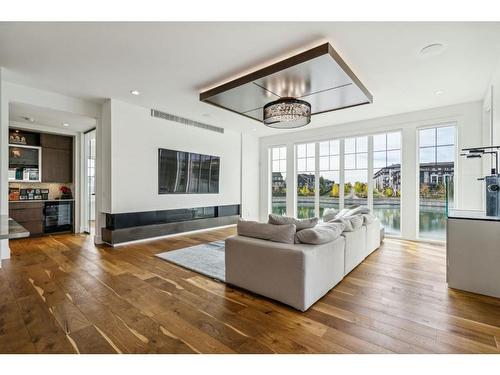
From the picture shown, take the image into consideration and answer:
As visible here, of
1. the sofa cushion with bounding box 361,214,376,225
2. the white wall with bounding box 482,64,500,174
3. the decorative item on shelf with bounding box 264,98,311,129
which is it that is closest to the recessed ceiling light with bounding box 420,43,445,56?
the white wall with bounding box 482,64,500,174

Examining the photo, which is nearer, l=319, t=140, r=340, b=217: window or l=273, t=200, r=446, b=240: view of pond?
l=273, t=200, r=446, b=240: view of pond

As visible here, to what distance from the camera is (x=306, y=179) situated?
6.93 m

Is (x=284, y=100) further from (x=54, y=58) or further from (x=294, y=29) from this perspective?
(x=54, y=58)

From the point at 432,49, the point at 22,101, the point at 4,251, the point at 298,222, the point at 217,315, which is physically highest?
the point at 432,49

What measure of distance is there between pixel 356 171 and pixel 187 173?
13.6 ft

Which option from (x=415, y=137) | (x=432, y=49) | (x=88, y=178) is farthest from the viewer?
(x=88, y=178)

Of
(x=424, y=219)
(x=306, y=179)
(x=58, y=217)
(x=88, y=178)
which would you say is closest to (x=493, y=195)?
(x=424, y=219)

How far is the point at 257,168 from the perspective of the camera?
7812 millimetres

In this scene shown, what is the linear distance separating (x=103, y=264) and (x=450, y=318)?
410cm

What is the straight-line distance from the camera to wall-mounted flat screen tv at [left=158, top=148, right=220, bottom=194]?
17.5 feet

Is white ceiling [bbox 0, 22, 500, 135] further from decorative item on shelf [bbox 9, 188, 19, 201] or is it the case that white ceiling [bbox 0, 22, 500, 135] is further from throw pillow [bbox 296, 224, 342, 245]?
decorative item on shelf [bbox 9, 188, 19, 201]

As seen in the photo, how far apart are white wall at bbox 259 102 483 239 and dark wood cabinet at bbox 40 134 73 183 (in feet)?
20.0

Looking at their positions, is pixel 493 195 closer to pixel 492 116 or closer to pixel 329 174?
pixel 492 116
